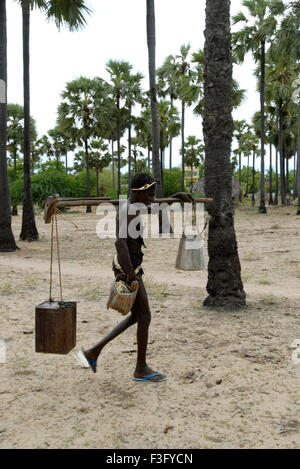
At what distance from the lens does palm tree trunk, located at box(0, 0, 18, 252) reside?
1183 cm

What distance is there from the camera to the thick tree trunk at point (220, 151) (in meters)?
5.88

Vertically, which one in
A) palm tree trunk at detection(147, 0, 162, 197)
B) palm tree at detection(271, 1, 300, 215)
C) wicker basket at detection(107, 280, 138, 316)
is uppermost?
palm tree at detection(271, 1, 300, 215)

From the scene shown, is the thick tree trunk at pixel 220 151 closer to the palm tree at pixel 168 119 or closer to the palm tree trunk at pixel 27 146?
the palm tree trunk at pixel 27 146

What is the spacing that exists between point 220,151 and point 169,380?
331cm

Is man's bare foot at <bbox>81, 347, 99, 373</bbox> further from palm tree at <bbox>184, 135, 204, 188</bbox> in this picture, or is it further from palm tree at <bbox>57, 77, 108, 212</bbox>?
palm tree at <bbox>184, 135, 204, 188</bbox>

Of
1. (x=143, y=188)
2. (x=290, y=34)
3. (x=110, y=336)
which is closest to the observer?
(x=143, y=188)

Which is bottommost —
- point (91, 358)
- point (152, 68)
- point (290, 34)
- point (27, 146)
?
point (91, 358)

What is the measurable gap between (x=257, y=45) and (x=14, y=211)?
61.5ft

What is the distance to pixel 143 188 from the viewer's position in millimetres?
3447

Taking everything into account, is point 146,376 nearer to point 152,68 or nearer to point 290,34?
point 152,68

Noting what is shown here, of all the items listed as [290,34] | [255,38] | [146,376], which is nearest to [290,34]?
[290,34]

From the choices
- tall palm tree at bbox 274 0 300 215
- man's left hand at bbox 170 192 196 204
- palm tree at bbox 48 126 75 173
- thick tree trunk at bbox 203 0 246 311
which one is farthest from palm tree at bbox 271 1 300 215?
palm tree at bbox 48 126 75 173

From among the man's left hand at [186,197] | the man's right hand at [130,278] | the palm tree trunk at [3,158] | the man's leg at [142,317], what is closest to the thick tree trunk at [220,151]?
the man's left hand at [186,197]

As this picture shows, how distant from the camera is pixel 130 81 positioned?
29.4 m
